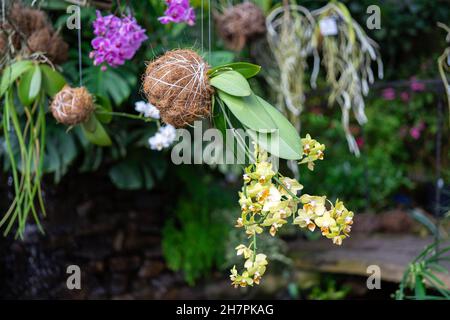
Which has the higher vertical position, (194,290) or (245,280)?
(245,280)

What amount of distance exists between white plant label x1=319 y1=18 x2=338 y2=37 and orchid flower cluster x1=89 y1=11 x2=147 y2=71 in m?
1.14

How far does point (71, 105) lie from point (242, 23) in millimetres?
976

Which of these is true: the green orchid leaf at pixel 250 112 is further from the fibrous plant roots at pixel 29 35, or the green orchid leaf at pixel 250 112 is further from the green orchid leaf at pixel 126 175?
the green orchid leaf at pixel 126 175

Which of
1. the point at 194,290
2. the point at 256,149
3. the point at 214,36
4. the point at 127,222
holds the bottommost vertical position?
the point at 194,290

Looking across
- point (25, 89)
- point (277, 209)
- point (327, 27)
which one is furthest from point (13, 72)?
point (327, 27)

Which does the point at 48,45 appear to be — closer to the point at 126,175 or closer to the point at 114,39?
the point at 114,39

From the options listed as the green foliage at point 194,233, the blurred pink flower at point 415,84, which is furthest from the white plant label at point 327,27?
the green foliage at point 194,233

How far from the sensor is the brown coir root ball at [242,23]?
1.98 meters
